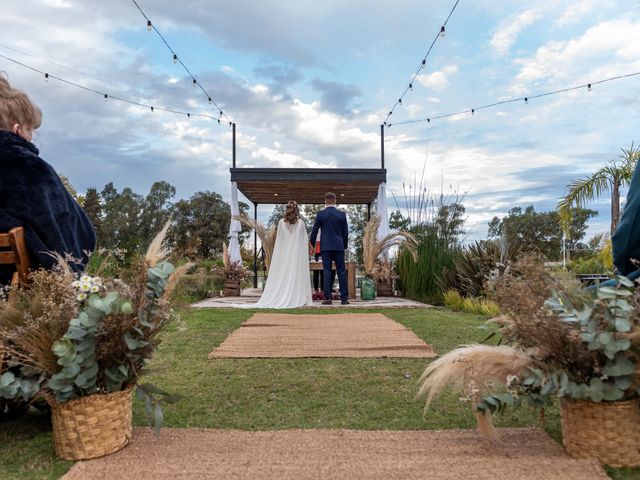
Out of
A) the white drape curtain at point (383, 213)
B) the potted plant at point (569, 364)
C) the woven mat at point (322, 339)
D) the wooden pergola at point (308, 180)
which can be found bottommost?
the woven mat at point (322, 339)

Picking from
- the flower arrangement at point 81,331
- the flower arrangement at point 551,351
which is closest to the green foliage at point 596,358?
the flower arrangement at point 551,351

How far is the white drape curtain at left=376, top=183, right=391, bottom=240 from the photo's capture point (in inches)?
373

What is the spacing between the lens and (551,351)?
146cm

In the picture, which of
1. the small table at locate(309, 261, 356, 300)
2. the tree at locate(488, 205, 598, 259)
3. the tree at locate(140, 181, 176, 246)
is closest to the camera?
Answer: the small table at locate(309, 261, 356, 300)

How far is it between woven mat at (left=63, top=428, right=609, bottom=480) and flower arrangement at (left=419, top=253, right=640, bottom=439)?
0.52 ft

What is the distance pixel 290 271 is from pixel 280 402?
17.2ft

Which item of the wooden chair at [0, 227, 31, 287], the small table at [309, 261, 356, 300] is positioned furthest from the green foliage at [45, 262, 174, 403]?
the small table at [309, 261, 356, 300]

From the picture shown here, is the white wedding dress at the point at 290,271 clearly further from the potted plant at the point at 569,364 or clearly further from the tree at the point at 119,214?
the tree at the point at 119,214

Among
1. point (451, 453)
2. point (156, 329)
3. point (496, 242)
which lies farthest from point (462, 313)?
point (156, 329)

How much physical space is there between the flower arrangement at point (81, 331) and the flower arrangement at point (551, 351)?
1.07 metres

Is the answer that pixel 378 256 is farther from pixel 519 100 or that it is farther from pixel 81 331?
pixel 81 331

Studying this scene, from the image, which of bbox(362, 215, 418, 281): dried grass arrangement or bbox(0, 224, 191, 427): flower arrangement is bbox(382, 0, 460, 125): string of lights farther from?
bbox(0, 224, 191, 427): flower arrangement

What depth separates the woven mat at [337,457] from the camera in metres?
1.38

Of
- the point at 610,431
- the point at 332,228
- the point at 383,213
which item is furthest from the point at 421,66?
the point at 610,431
